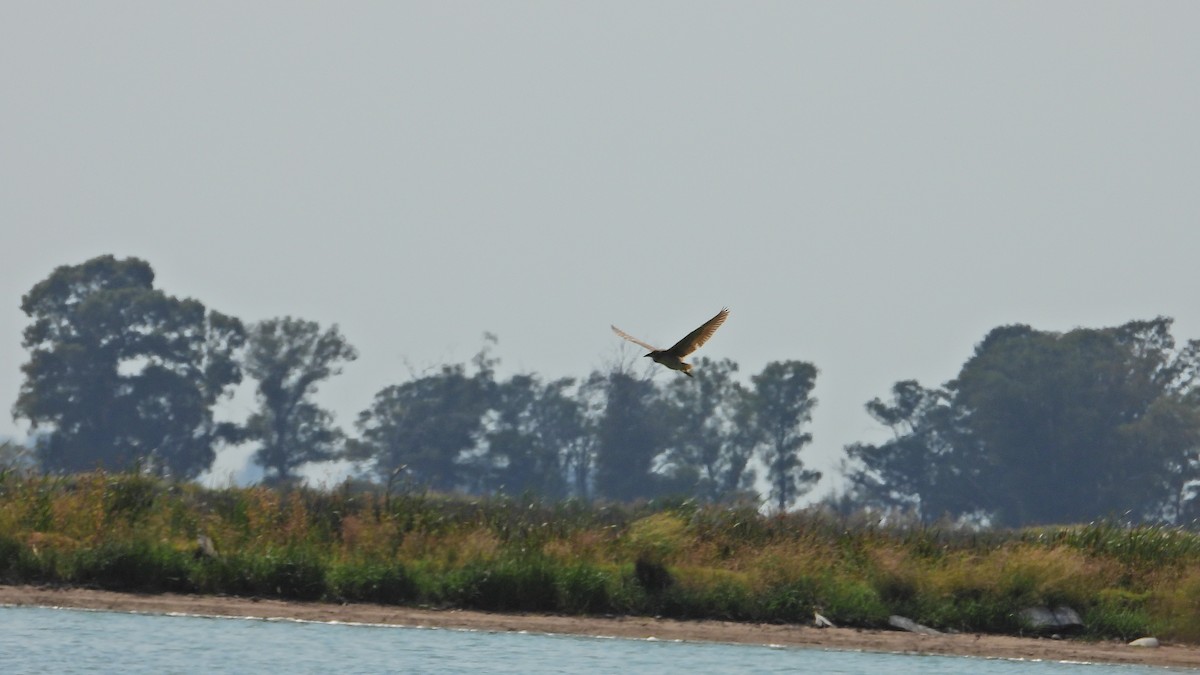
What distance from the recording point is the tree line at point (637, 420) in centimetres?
7906

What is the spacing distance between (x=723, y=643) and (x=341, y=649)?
13.6 ft

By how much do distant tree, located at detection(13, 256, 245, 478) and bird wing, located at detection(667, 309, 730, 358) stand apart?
64.0 metres

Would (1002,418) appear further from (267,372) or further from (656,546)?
(656,546)

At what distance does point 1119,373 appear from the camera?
83.5 meters

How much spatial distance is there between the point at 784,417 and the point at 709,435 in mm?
3608

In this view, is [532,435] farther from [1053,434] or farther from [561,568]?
[561,568]

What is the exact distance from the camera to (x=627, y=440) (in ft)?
282

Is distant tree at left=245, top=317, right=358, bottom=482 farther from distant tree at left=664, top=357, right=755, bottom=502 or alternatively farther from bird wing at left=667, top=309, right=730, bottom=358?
bird wing at left=667, top=309, right=730, bottom=358

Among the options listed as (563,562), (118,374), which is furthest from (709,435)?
(563,562)

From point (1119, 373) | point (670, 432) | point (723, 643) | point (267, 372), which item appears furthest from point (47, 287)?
point (723, 643)

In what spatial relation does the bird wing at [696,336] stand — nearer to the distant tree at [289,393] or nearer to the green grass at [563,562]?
the green grass at [563,562]

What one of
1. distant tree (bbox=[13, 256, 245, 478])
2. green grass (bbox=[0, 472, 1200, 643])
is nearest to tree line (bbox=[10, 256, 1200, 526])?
distant tree (bbox=[13, 256, 245, 478])

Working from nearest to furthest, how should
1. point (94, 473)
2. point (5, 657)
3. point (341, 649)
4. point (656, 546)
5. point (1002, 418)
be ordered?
1. point (5, 657)
2. point (341, 649)
3. point (656, 546)
4. point (94, 473)
5. point (1002, 418)

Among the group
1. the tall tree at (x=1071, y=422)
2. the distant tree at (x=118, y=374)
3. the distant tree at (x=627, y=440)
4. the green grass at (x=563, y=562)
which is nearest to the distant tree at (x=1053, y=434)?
the tall tree at (x=1071, y=422)
